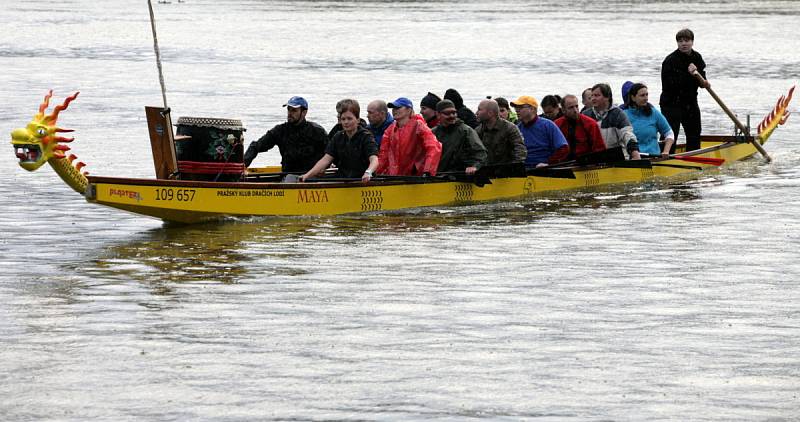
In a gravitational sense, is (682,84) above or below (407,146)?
above

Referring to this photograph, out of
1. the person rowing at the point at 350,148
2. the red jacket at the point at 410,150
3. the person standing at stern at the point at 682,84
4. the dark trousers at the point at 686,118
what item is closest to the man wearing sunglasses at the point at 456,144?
the red jacket at the point at 410,150

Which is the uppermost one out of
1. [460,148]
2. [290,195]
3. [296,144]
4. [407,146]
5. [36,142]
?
[36,142]

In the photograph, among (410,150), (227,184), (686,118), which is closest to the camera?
(227,184)

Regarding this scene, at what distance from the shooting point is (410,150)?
64.6 ft

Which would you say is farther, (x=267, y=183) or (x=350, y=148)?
(x=350, y=148)

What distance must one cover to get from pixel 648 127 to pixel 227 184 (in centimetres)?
828

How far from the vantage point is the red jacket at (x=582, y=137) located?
866 inches

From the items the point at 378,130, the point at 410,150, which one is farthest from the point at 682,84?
the point at 410,150

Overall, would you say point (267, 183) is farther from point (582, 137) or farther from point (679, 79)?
point (679, 79)

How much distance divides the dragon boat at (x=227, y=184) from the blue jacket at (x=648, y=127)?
1.85 m

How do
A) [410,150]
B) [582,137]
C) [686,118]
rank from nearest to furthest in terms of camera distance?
1. [410,150]
2. [582,137]
3. [686,118]

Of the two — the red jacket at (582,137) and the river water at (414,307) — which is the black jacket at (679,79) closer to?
the river water at (414,307)

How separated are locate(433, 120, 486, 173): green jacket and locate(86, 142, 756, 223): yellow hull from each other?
0.35m

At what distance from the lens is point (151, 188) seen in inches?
673
